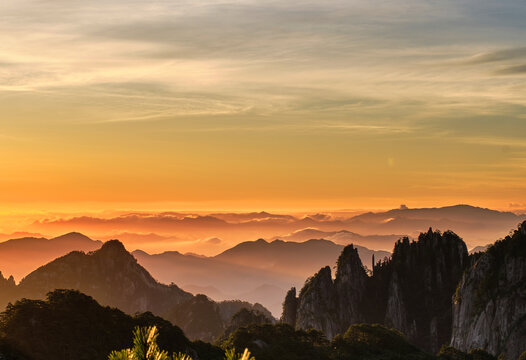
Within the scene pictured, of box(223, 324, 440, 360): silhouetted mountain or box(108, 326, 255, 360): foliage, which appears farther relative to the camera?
box(223, 324, 440, 360): silhouetted mountain

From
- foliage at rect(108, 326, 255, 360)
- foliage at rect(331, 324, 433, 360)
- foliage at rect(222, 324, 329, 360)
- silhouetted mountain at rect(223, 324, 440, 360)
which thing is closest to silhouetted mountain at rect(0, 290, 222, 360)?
foliage at rect(222, 324, 329, 360)

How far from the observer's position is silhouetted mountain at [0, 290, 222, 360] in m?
99.3

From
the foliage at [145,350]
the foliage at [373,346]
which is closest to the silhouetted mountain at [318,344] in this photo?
the foliage at [373,346]

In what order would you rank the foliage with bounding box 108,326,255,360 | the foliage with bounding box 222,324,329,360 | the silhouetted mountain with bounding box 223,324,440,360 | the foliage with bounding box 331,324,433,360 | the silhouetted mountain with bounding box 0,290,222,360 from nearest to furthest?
the foliage with bounding box 108,326,255,360, the silhouetted mountain with bounding box 0,290,222,360, the foliage with bounding box 222,324,329,360, the silhouetted mountain with bounding box 223,324,440,360, the foliage with bounding box 331,324,433,360

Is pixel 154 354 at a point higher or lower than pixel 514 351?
higher

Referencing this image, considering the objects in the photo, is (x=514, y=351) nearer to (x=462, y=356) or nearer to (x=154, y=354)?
(x=462, y=356)

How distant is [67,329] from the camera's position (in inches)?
4112

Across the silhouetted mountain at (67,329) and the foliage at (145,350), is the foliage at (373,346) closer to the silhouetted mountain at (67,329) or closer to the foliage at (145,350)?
the silhouetted mountain at (67,329)

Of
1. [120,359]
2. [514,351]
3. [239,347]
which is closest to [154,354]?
[120,359]

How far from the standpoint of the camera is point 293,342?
5497 inches

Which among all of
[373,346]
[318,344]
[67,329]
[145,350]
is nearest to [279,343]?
[318,344]

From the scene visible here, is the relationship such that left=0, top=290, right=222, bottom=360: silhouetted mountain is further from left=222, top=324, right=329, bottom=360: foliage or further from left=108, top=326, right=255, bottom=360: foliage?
Answer: left=108, top=326, right=255, bottom=360: foliage

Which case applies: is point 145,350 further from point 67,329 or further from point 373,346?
point 373,346

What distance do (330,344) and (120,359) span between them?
128891 mm
